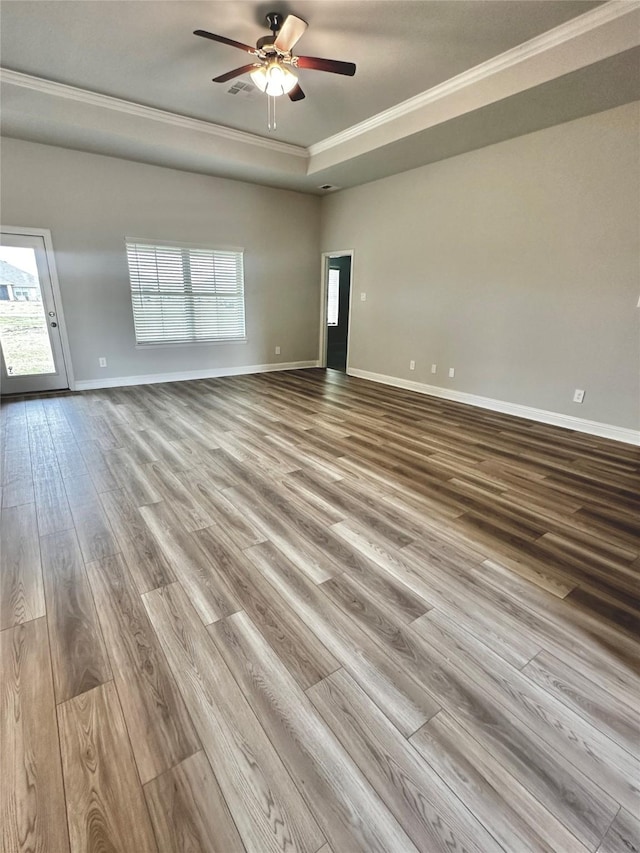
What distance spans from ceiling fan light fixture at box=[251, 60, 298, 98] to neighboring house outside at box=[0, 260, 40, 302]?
3.67 meters

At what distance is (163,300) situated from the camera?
583 cm

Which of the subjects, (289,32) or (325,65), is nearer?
(289,32)

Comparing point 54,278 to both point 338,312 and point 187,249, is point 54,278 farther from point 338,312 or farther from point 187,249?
point 338,312

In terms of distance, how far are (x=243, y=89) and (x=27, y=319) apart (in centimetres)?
371

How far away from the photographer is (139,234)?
5.39 metres

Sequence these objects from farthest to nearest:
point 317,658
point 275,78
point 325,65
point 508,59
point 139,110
→ point 139,110 → point 508,59 → point 275,78 → point 325,65 → point 317,658

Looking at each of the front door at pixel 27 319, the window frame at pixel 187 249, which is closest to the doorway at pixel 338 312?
the window frame at pixel 187 249

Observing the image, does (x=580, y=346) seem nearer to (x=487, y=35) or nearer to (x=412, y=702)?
(x=487, y=35)

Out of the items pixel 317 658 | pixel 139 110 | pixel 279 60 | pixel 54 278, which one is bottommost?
pixel 317 658

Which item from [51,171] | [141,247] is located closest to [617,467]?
[141,247]

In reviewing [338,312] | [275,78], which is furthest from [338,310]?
[275,78]

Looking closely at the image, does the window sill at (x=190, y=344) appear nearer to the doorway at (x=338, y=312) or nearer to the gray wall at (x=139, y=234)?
the gray wall at (x=139, y=234)

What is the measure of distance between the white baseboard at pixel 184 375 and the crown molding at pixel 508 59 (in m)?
3.71

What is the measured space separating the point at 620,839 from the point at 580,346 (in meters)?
4.16
